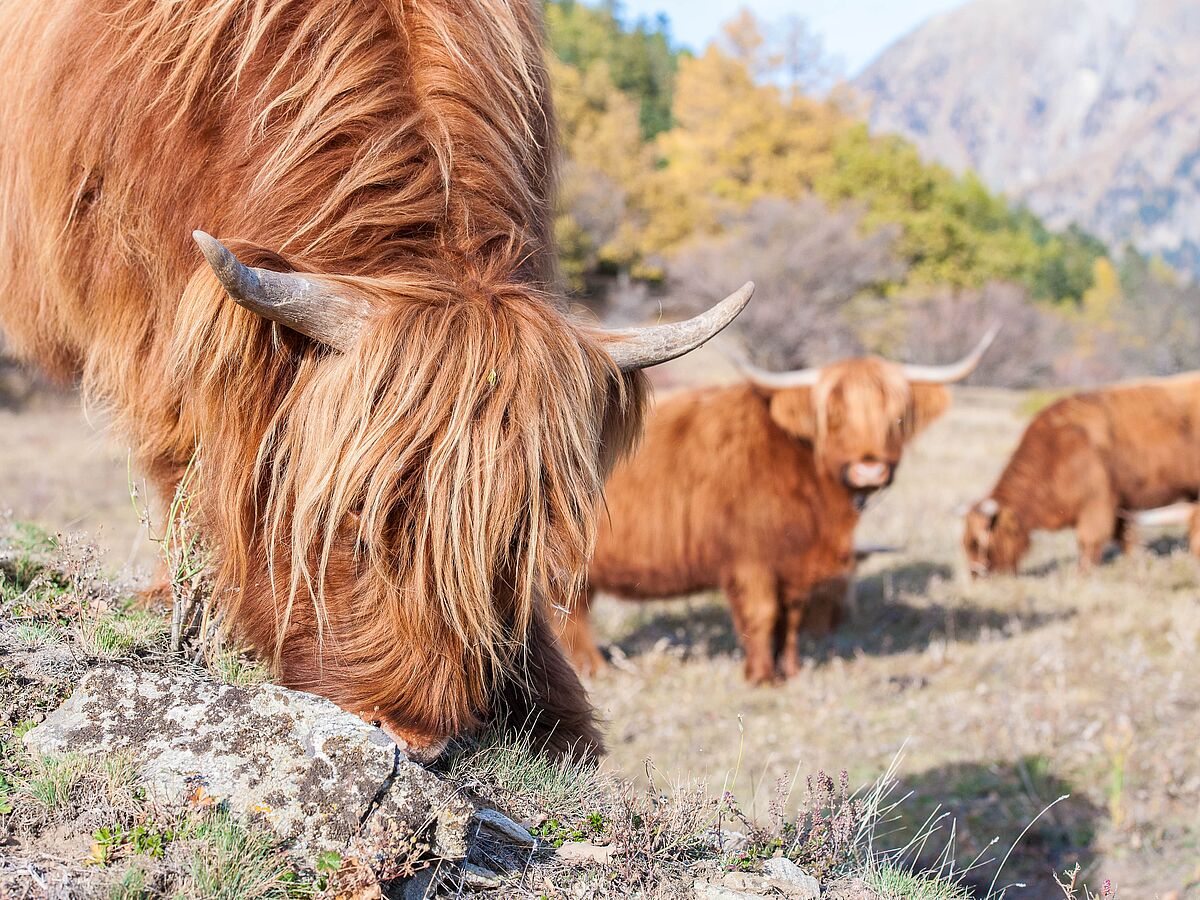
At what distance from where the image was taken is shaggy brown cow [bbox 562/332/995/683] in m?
7.13

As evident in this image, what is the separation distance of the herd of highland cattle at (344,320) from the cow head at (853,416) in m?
4.33

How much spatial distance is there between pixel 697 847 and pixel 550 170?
198 centimetres

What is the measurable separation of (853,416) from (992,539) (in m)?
3.95

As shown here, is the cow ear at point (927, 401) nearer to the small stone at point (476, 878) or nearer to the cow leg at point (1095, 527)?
the cow leg at point (1095, 527)

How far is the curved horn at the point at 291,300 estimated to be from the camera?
1.80 meters

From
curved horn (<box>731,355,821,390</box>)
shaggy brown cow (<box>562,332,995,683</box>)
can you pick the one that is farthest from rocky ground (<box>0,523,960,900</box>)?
curved horn (<box>731,355,821,390</box>)

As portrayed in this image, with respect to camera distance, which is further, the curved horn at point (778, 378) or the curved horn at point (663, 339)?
the curved horn at point (778, 378)

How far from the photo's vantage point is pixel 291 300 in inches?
76.5

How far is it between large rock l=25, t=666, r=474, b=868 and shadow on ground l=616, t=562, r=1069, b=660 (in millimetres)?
5875

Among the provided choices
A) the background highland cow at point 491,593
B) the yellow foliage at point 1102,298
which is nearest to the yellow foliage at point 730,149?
the yellow foliage at point 1102,298

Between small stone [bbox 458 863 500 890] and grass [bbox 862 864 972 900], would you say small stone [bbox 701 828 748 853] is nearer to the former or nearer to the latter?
grass [bbox 862 864 972 900]

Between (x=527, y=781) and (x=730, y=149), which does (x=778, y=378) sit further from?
(x=730, y=149)

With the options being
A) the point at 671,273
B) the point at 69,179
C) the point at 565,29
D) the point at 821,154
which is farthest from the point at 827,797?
the point at 565,29

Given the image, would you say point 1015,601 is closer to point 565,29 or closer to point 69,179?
point 69,179
